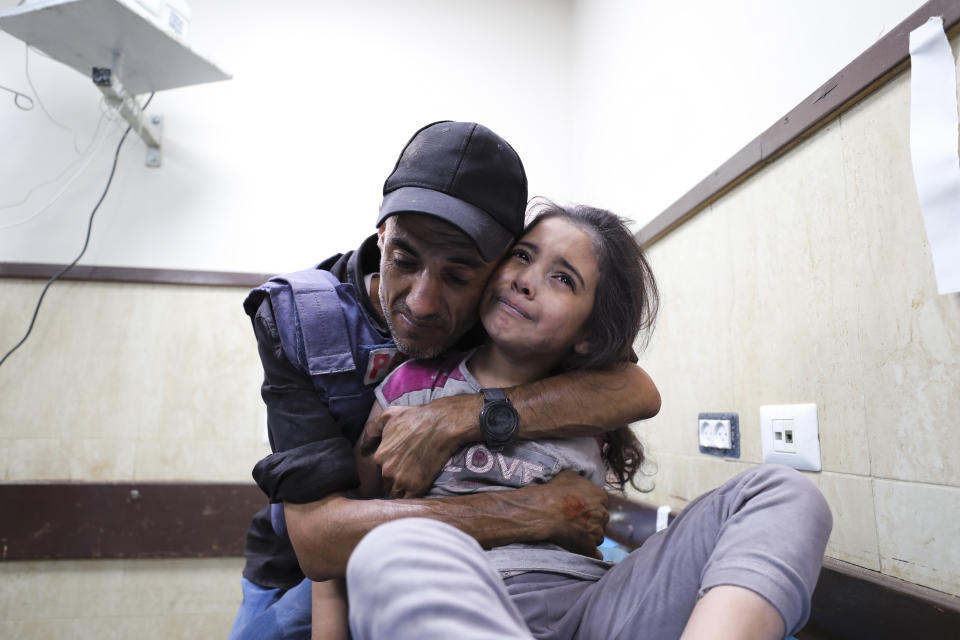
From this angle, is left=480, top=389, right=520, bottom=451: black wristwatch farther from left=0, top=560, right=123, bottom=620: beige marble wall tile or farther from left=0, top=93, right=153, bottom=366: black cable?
left=0, top=93, right=153, bottom=366: black cable

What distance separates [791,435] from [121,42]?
217 centimetres

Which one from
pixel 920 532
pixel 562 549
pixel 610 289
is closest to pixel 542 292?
pixel 610 289

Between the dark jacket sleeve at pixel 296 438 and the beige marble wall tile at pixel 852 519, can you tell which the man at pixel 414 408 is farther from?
the beige marble wall tile at pixel 852 519

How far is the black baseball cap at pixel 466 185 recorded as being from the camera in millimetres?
973

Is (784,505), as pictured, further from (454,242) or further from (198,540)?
(198,540)

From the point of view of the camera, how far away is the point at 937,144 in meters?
0.81

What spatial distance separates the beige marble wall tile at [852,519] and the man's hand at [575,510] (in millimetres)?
385

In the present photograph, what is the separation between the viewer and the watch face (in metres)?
0.94

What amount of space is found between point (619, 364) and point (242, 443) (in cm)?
154

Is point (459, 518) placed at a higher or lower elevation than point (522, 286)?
lower

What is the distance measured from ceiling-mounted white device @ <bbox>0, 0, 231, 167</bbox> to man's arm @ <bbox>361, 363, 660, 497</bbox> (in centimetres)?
159

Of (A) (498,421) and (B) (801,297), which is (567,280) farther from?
(B) (801,297)

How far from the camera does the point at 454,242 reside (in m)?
0.99

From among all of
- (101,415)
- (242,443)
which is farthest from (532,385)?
(101,415)
